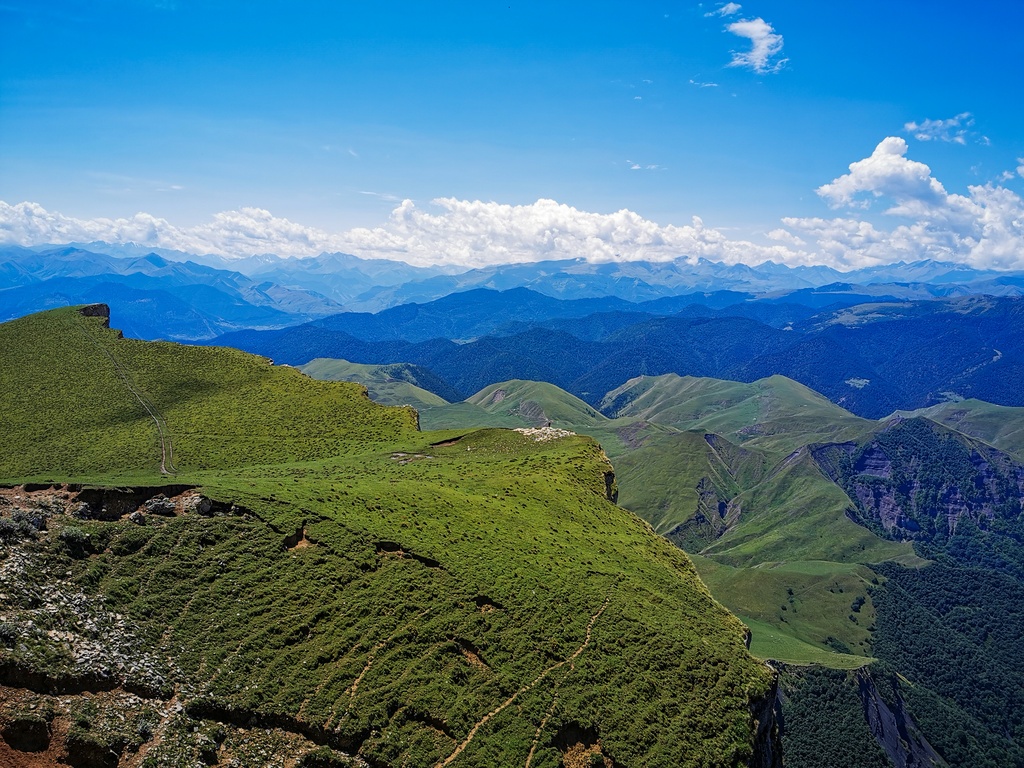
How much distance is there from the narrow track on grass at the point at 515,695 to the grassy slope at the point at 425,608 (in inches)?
8.2

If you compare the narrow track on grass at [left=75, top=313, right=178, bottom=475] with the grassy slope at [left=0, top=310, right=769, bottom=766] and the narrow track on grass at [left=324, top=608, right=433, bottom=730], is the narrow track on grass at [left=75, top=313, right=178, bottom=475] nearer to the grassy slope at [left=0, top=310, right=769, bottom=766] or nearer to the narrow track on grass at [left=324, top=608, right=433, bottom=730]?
the grassy slope at [left=0, top=310, right=769, bottom=766]

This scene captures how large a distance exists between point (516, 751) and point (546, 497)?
4211 cm

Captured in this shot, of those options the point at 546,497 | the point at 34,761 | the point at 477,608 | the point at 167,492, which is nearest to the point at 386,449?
the point at 546,497

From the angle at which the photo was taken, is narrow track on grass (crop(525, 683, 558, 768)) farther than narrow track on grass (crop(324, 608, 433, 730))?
Yes

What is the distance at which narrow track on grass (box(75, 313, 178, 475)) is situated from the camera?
8874 centimetres

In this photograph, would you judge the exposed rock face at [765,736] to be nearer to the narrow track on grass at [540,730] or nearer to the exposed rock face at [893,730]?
the narrow track on grass at [540,730]

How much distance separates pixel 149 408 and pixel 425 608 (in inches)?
3093

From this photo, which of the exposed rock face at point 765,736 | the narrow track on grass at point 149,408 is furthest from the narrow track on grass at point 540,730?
the narrow track on grass at point 149,408

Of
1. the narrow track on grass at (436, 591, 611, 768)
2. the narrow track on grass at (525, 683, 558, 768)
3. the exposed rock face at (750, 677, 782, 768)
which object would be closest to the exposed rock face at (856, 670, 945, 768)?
the exposed rock face at (750, 677, 782, 768)

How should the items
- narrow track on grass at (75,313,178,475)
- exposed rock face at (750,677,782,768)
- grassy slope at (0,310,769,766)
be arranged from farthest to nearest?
narrow track on grass at (75,313,178,475) < exposed rock face at (750,677,782,768) < grassy slope at (0,310,769,766)

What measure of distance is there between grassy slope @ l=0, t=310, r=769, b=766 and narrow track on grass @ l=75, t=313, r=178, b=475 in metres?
2.75

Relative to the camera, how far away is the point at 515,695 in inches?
1870

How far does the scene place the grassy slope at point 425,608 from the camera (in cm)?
4388

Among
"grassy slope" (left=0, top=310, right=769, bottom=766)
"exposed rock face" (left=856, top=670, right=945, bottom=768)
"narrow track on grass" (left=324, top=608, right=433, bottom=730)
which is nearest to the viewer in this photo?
"narrow track on grass" (left=324, top=608, right=433, bottom=730)
